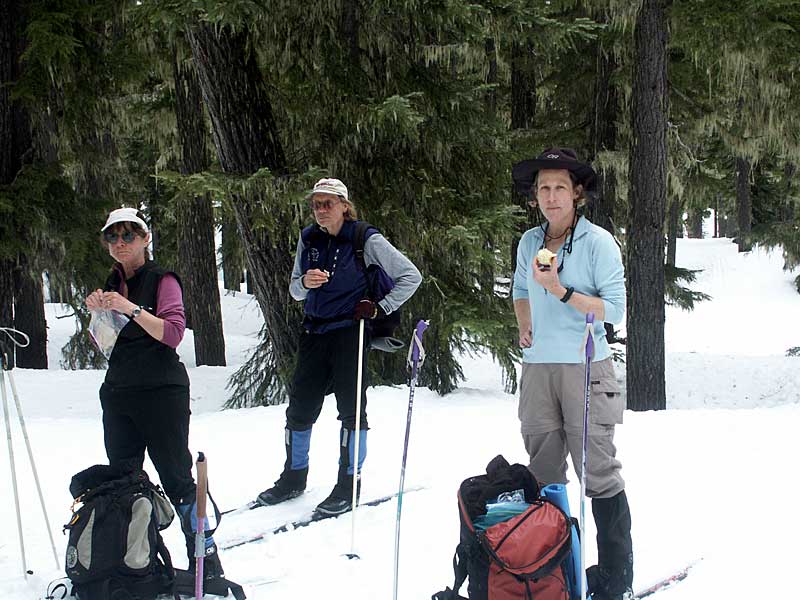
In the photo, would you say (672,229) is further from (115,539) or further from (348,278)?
(115,539)

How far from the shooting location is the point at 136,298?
11.8 feet

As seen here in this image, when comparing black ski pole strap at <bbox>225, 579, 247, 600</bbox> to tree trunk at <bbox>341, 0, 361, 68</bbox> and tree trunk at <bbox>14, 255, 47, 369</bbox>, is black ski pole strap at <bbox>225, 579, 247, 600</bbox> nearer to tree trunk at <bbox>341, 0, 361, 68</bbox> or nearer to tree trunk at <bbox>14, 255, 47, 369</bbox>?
tree trunk at <bbox>341, 0, 361, 68</bbox>

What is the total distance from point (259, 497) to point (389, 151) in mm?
4137

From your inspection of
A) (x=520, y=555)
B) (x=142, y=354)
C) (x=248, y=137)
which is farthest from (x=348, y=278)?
(x=248, y=137)

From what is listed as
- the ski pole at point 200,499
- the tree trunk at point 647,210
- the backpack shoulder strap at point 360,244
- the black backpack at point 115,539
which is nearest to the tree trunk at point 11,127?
the backpack shoulder strap at point 360,244

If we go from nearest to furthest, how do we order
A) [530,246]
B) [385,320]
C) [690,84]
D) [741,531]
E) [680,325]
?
[530,246] < [741,531] < [385,320] < [690,84] < [680,325]

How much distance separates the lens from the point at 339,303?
468cm

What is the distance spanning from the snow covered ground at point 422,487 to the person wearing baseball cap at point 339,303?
0.56 m

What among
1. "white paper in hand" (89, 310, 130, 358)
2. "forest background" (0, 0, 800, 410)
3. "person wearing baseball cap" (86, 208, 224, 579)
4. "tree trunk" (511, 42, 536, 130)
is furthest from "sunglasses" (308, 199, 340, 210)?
"tree trunk" (511, 42, 536, 130)

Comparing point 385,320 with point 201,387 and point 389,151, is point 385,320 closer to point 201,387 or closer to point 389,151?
point 389,151

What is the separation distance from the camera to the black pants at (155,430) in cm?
359

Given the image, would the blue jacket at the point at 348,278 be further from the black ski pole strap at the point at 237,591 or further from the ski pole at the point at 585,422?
the ski pole at the point at 585,422

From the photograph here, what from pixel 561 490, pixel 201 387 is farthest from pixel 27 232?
pixel 561 490

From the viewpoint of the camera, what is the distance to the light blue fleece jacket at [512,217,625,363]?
316 cm
